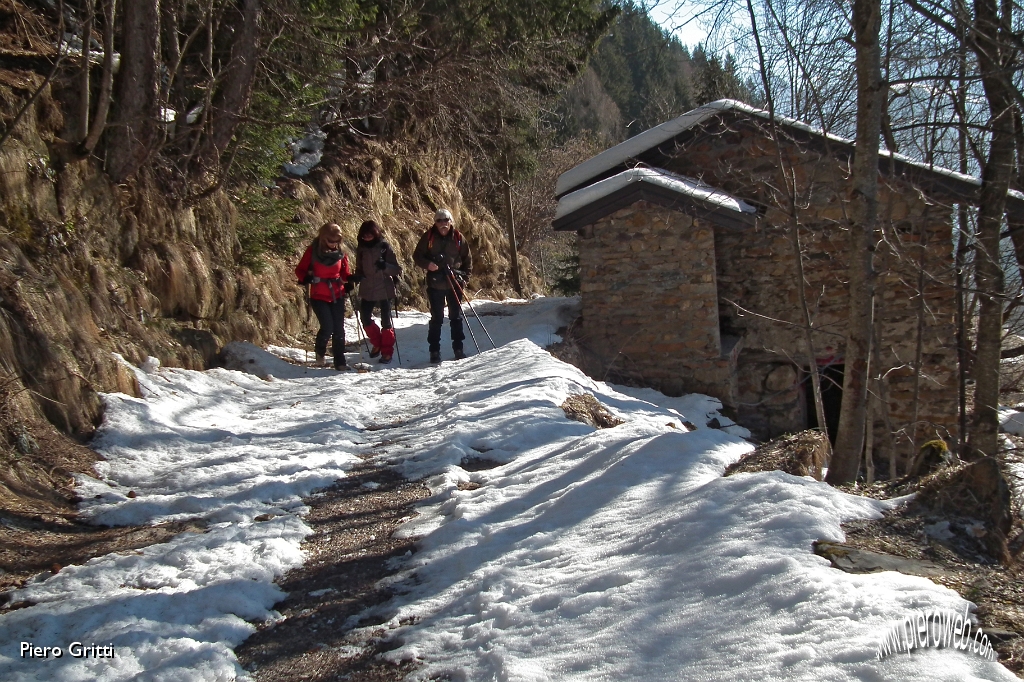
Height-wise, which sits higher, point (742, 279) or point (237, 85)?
point (237, 85)

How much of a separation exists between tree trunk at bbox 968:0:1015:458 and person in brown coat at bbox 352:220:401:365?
679 cm

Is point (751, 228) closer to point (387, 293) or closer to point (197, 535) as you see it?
point (387, 293)

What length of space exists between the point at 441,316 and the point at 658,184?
11.6 feet

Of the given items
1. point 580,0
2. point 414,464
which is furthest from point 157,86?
point 580,0

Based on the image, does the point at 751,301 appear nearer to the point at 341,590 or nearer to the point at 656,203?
the point at 656,203

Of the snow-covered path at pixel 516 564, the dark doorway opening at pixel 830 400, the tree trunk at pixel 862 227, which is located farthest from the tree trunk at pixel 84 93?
the dark doorway opening at pixel 830 400

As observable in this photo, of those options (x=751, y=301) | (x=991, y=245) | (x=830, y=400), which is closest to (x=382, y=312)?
(x=751, y=301)

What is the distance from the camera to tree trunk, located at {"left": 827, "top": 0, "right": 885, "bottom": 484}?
5.36 metres

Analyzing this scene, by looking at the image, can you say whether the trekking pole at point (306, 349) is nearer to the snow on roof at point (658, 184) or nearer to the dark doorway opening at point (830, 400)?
the snow on roof at point (658, 184)

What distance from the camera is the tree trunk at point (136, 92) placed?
28.2 ft

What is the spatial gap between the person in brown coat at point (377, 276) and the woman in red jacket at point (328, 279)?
55 cm

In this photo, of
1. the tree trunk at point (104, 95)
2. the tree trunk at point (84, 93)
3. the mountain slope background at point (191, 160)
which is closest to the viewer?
the mountain slope background at point (191, 160)

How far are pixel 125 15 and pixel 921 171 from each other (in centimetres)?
981

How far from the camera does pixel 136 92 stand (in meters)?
8.79
